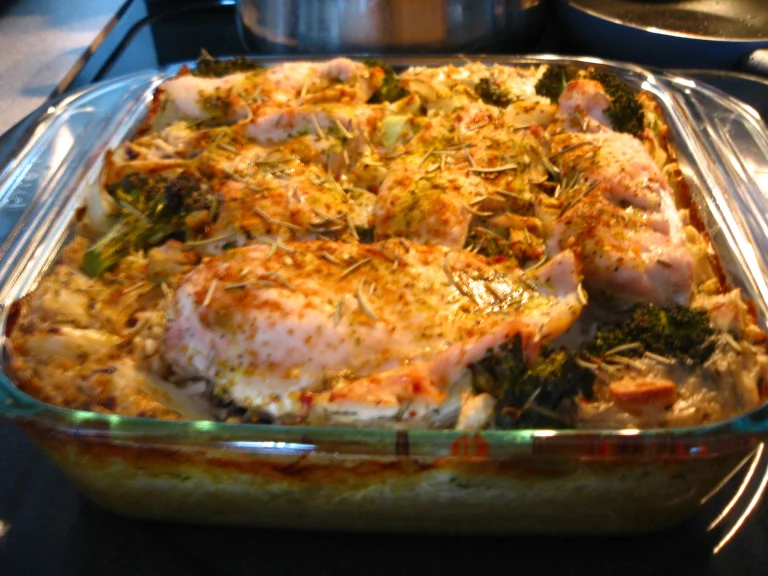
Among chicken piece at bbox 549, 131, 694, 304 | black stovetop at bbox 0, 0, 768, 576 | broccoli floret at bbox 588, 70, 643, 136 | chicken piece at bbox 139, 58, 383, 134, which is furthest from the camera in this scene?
chicken piece at bbox 139, 58, 383, 134

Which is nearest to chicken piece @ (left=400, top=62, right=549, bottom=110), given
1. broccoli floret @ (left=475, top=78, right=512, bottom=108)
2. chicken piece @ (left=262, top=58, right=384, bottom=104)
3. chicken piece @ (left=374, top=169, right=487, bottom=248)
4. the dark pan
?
broccoli floret @ (left=475, top=78, right=512, bottom=108)

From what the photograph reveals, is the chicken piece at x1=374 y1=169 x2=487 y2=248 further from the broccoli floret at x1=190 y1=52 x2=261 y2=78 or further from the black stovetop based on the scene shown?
the broccoli floret at x1=190 y1=52 x2=261 y2=78

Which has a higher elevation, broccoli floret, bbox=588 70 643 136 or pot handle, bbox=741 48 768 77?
broccoli floret, bbox=588 70 643 136

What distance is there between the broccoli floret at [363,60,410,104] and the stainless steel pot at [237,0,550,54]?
0.47 m

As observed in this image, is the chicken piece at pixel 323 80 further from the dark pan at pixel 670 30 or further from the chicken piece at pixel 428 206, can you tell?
the dark pan at pixel 670 30

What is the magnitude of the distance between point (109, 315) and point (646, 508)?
4.13ft

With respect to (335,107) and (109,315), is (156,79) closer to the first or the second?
(335,107)

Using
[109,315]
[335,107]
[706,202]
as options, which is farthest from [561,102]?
[109,315]

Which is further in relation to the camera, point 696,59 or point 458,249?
point 696,59

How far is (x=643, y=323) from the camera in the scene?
1398mm

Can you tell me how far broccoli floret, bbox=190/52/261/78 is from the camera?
2.35 meters

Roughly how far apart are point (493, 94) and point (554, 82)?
0.68ft

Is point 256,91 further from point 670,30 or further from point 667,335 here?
point 670,30

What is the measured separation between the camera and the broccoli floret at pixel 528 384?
4.07ft
